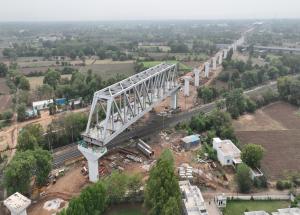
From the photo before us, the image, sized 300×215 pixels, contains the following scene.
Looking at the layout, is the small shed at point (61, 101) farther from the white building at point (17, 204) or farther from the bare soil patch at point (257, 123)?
the white building at point (17, 204)

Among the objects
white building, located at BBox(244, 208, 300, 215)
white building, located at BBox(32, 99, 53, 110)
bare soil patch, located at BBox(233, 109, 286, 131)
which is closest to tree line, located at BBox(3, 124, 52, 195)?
white building, located at BBox(244, 208, 300, 215)

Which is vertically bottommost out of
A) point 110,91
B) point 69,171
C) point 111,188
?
point 69,171

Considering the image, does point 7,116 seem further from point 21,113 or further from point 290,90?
point 290,90

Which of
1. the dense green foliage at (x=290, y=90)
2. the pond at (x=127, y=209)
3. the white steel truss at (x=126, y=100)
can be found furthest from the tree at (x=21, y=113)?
the dense green foliage at (x=290, y=90)

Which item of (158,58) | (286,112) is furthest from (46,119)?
(158,58)

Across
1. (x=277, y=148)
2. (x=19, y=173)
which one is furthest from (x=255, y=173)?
(x=19, y=173)

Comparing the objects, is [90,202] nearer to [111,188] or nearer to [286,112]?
[111,188]

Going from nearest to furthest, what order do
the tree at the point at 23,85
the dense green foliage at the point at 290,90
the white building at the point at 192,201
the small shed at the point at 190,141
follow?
the white building at the point at 192,201 < the small shed at the point at 190,141 < the dense green foliage at the point at 290,90 < the tree at the point at 23,85
